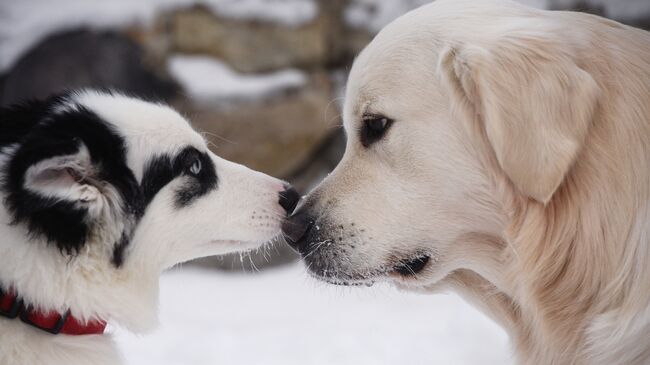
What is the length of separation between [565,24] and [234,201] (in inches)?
51.2

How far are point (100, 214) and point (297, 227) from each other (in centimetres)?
68

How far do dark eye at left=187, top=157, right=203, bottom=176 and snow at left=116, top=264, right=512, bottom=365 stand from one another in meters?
1.02

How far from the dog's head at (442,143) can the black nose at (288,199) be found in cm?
19

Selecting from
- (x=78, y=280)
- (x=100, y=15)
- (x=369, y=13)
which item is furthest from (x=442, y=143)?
(x=100, y=15)

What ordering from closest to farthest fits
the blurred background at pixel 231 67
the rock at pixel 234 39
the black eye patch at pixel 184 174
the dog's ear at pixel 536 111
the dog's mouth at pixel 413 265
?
the dog's ear at pixel 536 111
the dog's mouth at pixel 413 265
the black eye patch at pixel 184 174
the blurred background at pixel 231 67
the rock at pixel 234 39

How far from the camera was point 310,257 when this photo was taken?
225 centimetres

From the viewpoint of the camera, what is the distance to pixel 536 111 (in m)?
1.77

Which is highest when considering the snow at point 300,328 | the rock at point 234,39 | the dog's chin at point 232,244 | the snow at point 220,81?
the dog's chin at point 232,244

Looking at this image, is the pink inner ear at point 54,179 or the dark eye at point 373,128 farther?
the dark eye at point 373,128

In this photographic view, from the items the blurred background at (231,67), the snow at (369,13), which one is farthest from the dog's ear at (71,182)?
the snow at (369,13)

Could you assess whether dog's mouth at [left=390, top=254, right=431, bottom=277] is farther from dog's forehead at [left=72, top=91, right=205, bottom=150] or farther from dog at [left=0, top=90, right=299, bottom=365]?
dog's forehead at [left=72, top=91, right=205, bottom=150]

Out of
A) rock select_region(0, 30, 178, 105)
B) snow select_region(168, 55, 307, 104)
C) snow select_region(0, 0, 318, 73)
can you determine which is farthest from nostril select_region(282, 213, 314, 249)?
snow select_region(0, 0, 318, 73)

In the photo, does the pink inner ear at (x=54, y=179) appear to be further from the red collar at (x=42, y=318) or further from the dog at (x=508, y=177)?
the dog at (x=508, y=177)

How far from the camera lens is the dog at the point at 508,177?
5.88 feet
